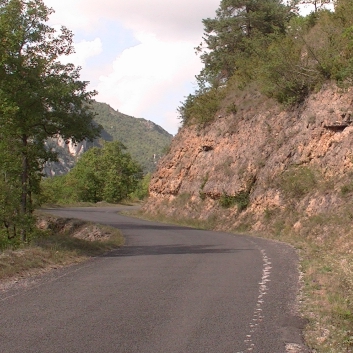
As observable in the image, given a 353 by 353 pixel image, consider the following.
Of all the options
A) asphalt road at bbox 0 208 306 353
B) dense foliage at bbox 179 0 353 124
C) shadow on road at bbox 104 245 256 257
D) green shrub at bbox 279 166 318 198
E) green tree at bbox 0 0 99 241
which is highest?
dense foliage at bbox 179 0 353 124

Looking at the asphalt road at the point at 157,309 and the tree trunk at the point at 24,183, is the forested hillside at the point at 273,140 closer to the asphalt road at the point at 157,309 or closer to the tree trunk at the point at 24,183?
the asphalt road at the point at 157,309

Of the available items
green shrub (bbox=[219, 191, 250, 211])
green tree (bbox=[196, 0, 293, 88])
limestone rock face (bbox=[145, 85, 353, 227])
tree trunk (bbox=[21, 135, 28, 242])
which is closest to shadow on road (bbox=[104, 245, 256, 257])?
tree trunk (bbox=[21, 135, 28, 242])

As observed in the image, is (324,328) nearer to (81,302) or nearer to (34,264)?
(81,302)

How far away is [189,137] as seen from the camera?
4106 cm

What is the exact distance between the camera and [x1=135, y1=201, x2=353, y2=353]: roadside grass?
6.79 metres

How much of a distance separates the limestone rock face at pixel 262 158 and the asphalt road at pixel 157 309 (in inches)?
472

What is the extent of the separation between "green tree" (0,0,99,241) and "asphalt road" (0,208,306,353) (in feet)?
23.2

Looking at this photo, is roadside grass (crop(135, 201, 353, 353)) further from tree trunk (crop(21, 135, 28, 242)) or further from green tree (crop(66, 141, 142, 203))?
green tree (crop(66, 141, 142, 203))

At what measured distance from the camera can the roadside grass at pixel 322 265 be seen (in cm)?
679

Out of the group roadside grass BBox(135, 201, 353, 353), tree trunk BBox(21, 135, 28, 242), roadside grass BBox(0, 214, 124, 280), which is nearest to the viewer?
roadside grass BBox(135, 201, 353, 353)

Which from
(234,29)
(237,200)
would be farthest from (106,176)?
(237,200)

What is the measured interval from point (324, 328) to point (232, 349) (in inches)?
65.3

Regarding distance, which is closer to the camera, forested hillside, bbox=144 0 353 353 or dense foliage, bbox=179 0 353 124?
forested hillside, bbox=144 0 353 353

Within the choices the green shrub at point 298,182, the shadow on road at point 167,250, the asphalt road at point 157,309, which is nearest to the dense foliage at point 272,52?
the green shrub at point 298,182
